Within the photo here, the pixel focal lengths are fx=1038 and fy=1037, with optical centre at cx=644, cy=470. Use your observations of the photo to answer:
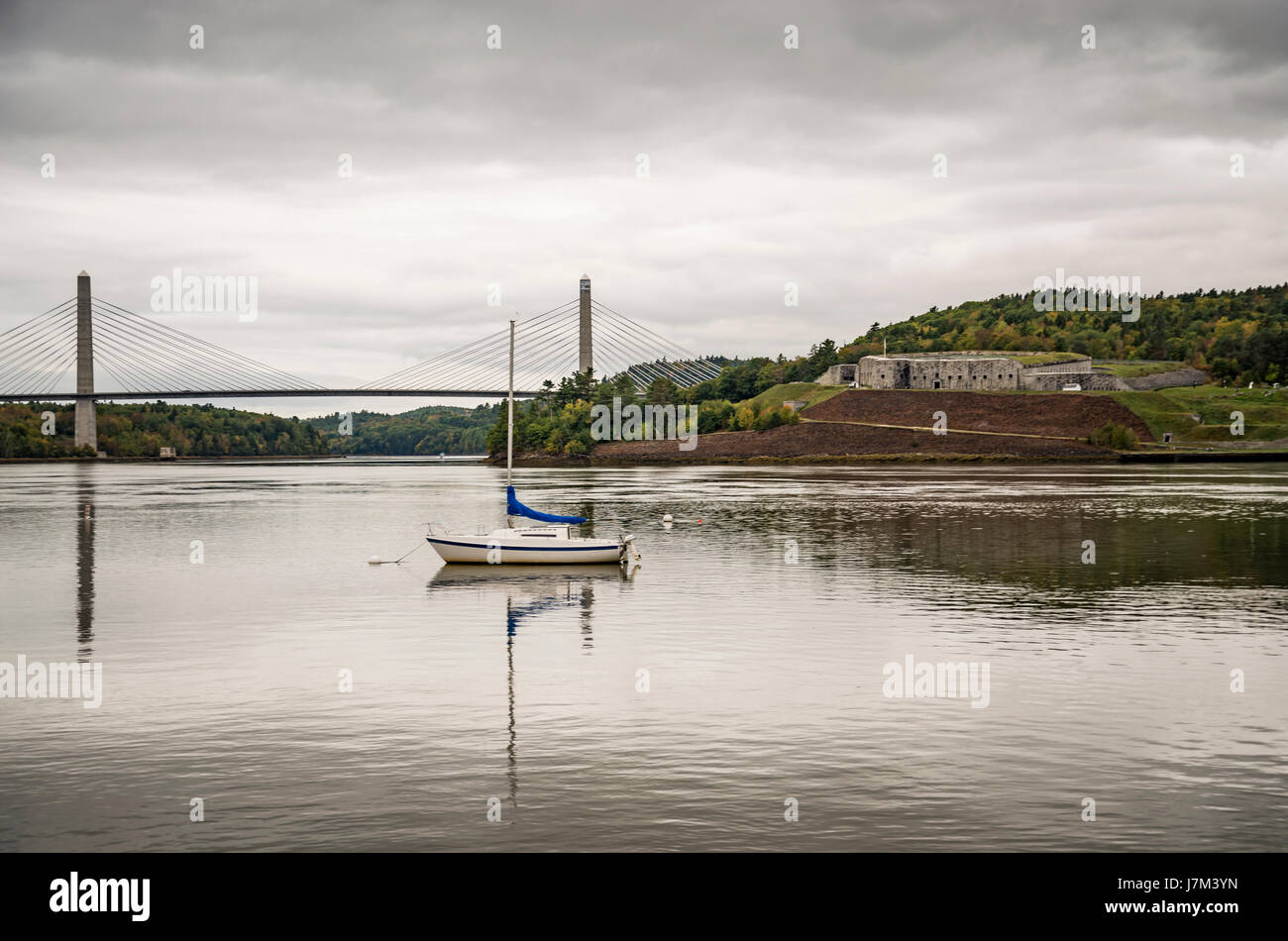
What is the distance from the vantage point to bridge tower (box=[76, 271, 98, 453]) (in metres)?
171

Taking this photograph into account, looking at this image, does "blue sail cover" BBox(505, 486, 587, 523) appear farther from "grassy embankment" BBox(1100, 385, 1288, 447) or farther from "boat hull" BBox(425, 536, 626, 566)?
"grassy embankment" BBox(1100, 385, 1288, 447)

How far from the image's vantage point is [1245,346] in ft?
Answer: 618

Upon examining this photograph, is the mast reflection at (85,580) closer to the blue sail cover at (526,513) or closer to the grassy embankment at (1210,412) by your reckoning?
the blue sail cover at (526,513)

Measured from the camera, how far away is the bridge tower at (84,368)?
170875 mm

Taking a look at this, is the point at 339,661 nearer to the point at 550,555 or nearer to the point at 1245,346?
the point at 550,555

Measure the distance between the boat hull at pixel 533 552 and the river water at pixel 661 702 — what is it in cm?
66

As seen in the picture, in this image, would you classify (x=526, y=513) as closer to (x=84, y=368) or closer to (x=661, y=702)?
(x=661, y=702)

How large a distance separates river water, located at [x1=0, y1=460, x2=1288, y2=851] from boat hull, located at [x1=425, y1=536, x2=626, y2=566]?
66 centimetres

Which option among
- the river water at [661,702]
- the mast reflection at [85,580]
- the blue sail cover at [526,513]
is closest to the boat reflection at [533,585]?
the river water at [661,702]

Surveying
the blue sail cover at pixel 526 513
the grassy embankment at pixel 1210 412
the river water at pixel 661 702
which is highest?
the grassy embankment at pixel 1210 412

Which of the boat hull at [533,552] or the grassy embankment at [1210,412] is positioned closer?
the boat hull at [533,552]

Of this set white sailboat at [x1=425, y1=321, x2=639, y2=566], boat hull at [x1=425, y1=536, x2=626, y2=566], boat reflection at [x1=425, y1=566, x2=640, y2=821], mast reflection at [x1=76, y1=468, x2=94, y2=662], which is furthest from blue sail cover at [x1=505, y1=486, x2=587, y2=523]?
mast reflection at [x1=76, y1=468, x2=94, y2=662]

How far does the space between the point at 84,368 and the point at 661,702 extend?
595 ft
